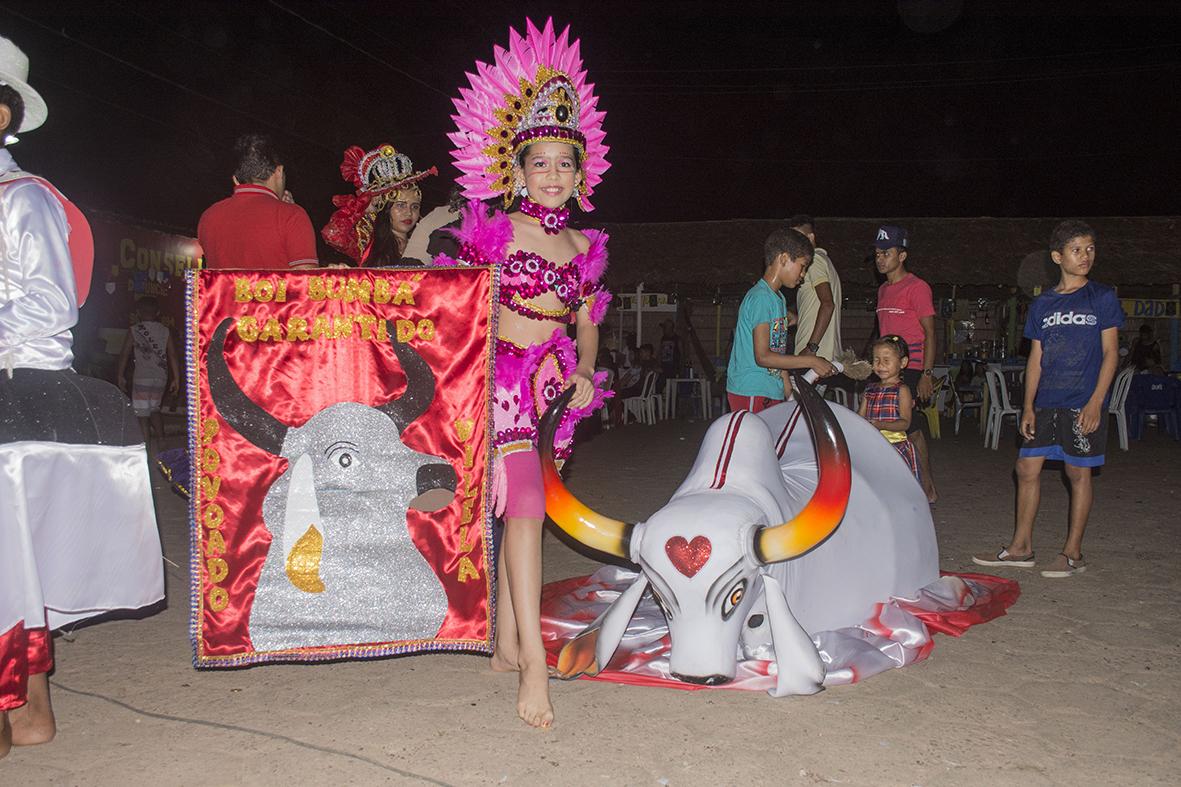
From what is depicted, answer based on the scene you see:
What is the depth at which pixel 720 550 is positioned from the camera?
3.23 m

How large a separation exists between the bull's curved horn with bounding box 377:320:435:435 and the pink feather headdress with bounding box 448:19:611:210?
27.0 inches

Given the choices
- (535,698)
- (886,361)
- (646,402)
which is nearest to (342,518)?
(535,698)

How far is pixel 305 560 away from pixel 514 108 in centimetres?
184

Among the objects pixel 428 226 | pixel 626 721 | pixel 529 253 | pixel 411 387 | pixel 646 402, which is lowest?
pixel 626 721

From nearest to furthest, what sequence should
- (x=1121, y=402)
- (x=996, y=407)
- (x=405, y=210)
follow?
(x=405, y=210)
(x=996, y=407)
(x=1121, y=402)

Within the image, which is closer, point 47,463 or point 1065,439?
point 47,463

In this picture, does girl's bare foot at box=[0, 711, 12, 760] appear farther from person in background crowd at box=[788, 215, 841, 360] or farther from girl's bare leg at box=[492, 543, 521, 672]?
person in background crowd at box=[788, 215, 841, 360]

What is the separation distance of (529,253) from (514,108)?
566 mm

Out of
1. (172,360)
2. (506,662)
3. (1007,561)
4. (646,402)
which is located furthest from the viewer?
(646,402)

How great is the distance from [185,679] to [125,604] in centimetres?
76

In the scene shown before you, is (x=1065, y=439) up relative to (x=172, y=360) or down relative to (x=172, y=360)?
down

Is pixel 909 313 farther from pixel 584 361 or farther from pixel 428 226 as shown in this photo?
pixel 584 361

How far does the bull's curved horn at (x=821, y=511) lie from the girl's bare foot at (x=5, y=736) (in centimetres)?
245

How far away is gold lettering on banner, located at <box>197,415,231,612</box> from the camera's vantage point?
3.31 metres
